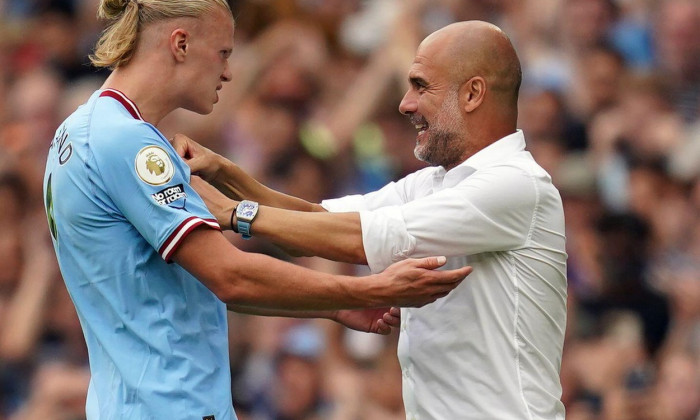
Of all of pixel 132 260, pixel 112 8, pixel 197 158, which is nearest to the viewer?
pixel 132 260

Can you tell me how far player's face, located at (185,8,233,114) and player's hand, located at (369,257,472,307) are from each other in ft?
2.99

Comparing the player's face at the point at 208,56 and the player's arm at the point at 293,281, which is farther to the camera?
the player's face at the point at 208,56

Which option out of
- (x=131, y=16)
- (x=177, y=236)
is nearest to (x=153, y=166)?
(x=177, y=236)

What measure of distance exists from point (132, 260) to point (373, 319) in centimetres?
131

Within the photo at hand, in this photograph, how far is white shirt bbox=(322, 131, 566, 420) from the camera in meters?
4.97

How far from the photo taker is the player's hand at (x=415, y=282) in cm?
477

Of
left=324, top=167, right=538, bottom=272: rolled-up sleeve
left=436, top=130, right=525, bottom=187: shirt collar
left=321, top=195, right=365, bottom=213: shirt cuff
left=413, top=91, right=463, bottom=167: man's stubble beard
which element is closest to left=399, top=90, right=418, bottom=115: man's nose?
left=413, top=91, right=463, bottom=167: man's stubble beard

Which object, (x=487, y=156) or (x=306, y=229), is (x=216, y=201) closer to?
(x=306, y=229)

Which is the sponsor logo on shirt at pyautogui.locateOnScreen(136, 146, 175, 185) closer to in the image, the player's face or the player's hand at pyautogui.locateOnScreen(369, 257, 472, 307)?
the player's face

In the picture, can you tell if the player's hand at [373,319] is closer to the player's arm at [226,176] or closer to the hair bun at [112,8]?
the player's arm at [226,176]

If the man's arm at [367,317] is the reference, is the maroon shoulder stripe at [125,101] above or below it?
above

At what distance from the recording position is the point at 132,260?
4.66 meters

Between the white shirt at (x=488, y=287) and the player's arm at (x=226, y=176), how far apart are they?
64 cm

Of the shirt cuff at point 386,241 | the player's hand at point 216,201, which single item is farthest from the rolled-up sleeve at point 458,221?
the player's hand at point 216,201
